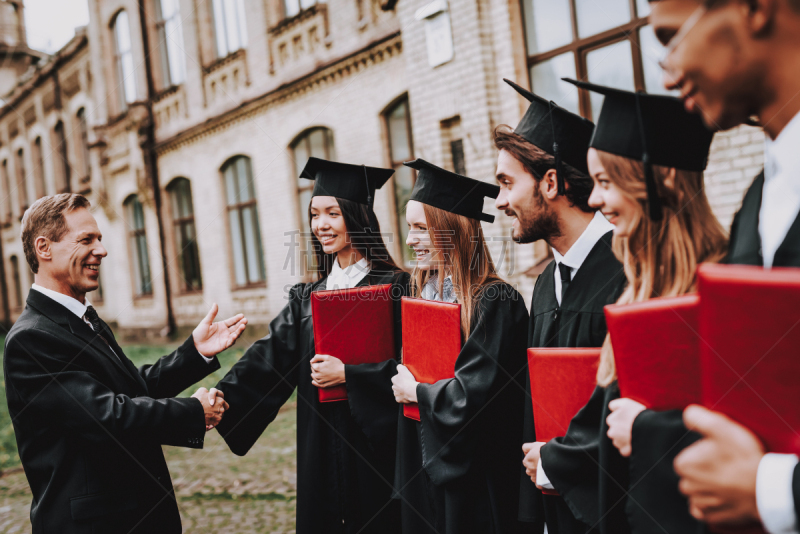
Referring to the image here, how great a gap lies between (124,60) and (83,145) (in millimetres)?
3402

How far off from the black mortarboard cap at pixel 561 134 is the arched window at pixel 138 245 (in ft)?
44.8

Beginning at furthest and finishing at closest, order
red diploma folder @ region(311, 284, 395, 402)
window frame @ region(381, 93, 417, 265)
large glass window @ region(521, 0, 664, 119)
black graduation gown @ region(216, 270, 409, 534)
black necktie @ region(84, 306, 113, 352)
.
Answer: window frame @ region(381, 93, 417, 265) → large glass window @ region(521, 0, 664, 119) → black graduation gown @ region(216, 270, 409, 534) → red diploma folder @ region(311, 284, 395, 402) → black necktie @ region(84, 306, 113, 352)

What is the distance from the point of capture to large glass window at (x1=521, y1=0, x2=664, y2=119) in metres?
5.19

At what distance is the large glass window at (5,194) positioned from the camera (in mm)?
22266

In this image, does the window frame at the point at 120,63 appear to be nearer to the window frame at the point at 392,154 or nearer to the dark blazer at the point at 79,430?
the window frame at the point at 392,154

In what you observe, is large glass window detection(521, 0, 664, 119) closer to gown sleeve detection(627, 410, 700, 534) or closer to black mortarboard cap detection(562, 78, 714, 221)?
black mortarboard cap detection(562, 78, 714, 221)

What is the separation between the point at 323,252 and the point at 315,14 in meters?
6.65

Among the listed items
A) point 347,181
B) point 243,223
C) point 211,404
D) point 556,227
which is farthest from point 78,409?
point 243,223

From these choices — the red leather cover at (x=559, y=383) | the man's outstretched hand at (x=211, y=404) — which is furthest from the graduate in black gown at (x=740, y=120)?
the man's outstretched hand at (x=211, y=404)

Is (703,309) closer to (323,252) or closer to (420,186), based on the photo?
(420,186)

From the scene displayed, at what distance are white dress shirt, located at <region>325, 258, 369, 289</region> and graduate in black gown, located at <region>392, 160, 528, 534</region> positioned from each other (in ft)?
2.15

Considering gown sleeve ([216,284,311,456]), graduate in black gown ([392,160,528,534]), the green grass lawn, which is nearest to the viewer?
graduate in black gown ([392,160,528,534])

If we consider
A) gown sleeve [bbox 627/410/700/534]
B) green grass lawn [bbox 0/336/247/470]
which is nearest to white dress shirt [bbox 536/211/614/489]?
gown sleeve [bbox 627/410/700/534]

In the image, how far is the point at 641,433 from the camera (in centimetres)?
129
